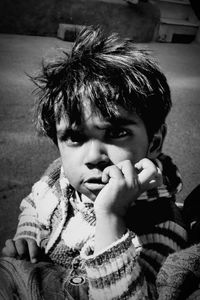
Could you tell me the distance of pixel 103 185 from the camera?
94 centimetres

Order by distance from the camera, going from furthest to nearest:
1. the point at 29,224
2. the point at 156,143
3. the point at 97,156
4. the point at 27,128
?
the point at 27,128 < the point at 29,224 < the point at 156,143 < the point at 97,156

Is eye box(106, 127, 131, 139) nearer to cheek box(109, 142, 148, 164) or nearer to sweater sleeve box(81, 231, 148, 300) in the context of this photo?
cheek box(109, 142, 148, 164)

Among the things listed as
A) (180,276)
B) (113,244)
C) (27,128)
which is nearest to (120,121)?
(113,244)

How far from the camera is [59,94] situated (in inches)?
40.8

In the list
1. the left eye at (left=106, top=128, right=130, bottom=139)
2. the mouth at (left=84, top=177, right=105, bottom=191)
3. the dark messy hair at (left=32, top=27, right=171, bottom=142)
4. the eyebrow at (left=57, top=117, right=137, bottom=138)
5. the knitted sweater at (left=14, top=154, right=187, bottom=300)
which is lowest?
the knitted sweater at (left=14, top=154, right=187, bottom=300)

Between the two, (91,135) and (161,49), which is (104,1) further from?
(91,135)

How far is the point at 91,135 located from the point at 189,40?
5543mm

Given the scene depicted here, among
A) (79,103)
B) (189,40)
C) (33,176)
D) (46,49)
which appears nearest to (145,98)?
(79,103)

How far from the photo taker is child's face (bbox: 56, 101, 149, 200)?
94 centimetres

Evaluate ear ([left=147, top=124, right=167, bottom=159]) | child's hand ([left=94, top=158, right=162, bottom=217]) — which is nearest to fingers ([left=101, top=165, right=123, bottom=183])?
child's hand ([left=94, top=158, right=162, bottom=217])

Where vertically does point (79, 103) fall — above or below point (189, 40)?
above

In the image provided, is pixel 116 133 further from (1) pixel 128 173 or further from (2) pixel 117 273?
(2) pixel 117 273

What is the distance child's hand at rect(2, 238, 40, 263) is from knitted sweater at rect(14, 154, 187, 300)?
0.04m

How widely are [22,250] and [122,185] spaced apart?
0.51 meters
